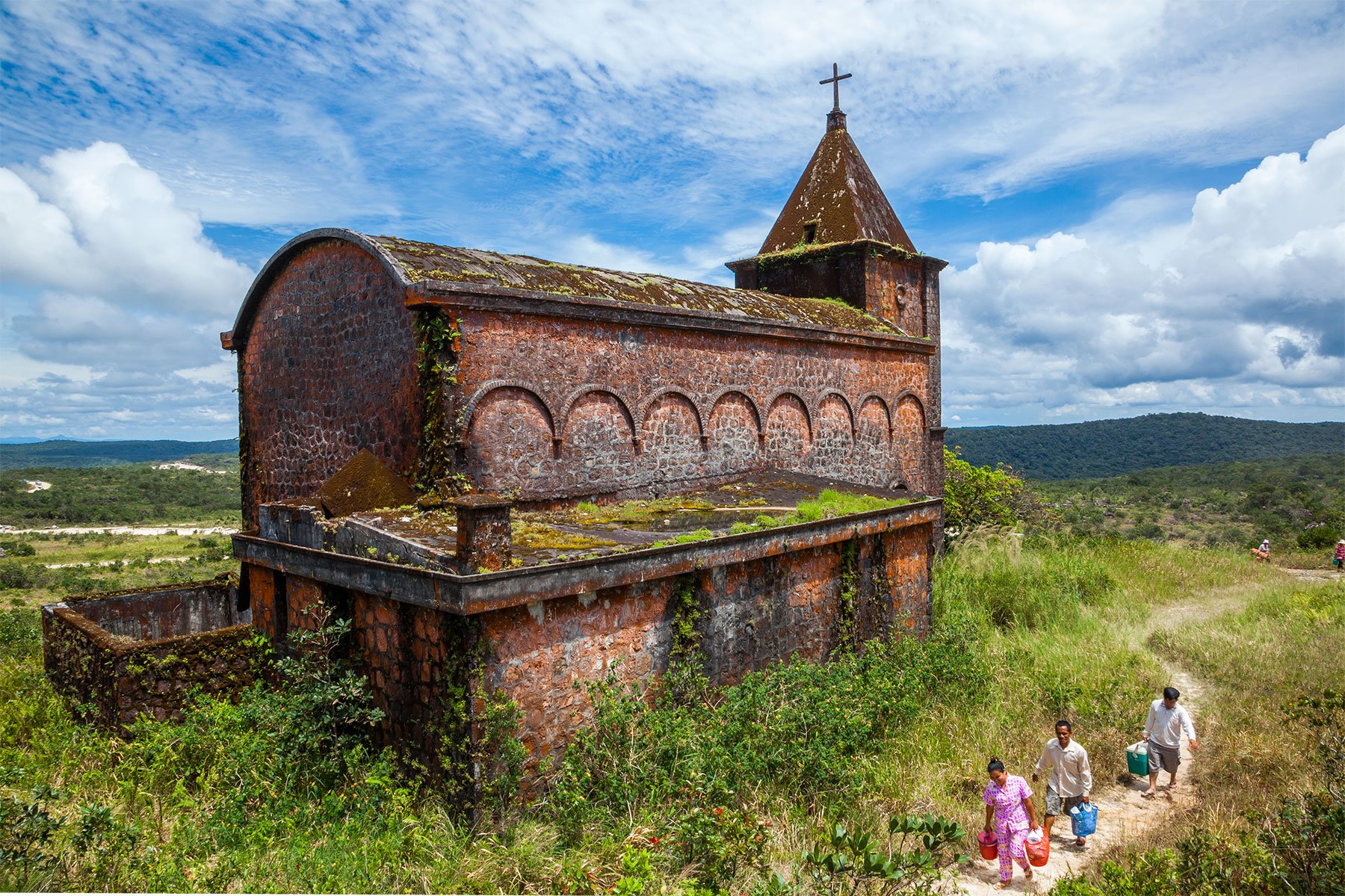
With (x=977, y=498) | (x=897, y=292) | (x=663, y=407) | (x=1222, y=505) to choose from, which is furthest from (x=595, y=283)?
(x=1222, y=505)

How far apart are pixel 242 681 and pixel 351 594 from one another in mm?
2601

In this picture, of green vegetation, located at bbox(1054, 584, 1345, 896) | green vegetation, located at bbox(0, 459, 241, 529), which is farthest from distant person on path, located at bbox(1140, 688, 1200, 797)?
green vegetation, located at bbox(0, 459, 241, 529)

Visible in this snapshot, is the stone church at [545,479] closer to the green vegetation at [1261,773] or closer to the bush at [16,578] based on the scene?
the green vegetation at [1261,773]

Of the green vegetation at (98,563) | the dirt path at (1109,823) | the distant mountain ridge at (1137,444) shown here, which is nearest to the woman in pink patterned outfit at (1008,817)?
the dirt path at (1109,823)

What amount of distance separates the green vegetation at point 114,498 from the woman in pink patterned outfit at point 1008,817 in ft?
157

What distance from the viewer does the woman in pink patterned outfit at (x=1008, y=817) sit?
6.89 m

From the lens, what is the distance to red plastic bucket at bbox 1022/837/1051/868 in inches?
279

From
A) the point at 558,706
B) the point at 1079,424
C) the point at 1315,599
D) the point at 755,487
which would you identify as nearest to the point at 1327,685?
the point at 1315,599

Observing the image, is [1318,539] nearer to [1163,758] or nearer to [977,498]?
[977,498]

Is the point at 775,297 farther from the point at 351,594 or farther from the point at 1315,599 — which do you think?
the point at 1315,599

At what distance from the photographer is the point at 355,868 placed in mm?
5480

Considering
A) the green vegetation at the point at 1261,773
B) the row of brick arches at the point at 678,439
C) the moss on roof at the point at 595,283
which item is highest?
the moss on roof at the point at 595,283

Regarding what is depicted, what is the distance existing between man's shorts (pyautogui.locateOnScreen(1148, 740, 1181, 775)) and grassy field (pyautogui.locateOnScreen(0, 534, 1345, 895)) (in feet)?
1.22

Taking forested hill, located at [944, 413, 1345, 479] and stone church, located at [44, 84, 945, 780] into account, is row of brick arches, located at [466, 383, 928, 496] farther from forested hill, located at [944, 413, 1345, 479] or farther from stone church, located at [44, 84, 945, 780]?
forested hill, located at [944, 413, 1345, 479]
